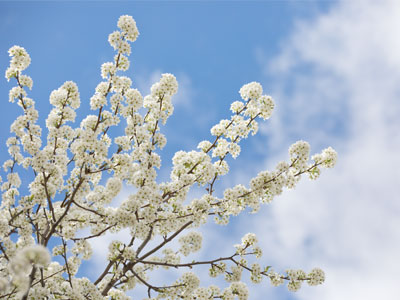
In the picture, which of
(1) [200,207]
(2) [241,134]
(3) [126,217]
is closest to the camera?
(3) [126,217]

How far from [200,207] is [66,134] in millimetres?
4015

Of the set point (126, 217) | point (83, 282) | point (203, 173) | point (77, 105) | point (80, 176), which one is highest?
point (77, 105)

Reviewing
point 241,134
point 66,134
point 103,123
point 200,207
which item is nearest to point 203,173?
point 200,207

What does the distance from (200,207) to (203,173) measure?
0.88m

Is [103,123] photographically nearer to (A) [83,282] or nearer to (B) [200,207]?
(B) [200,207]

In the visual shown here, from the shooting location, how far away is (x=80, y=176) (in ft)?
35.6

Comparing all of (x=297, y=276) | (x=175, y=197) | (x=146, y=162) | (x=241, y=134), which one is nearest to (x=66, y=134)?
(x=146, y=162)

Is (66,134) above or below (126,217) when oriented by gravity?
above

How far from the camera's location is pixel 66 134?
11352 millimetres

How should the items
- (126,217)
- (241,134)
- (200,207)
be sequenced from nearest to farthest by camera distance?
1. (126,217)
2. (200,207)
3. (241,134)

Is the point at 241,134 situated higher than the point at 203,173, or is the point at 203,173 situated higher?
the point at 241,134

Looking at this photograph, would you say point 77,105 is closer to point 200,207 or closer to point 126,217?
point 126,217

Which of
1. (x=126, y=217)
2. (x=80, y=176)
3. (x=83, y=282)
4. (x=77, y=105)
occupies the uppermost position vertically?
(x=77, y=105)

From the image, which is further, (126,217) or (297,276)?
(297,276)
